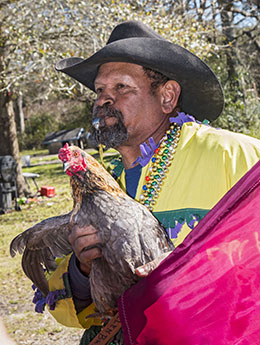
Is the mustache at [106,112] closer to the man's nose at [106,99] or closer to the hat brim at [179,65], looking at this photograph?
the man's nose at [106,99]

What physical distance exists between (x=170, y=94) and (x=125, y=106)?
35 cm

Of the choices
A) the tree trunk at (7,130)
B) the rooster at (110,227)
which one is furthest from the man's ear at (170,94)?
the tree trunk at (7,130)

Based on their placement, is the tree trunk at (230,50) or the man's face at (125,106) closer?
the man's face at (125,106)

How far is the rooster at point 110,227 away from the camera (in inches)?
79.3

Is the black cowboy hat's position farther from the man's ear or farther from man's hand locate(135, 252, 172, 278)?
man's hand locate(135, 252, 172, 278)

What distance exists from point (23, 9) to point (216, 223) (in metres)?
9.75

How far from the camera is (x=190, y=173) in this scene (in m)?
2.41

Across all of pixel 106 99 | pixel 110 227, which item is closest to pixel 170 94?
pixel 106 99

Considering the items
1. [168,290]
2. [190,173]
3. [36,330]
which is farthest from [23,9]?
[168,290]

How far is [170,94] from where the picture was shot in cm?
281

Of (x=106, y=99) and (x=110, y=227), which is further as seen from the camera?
(x=106, y=99)

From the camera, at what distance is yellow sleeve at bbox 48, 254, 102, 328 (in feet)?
7.62

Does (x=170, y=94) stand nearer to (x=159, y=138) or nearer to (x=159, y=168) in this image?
(x=159, y=138)

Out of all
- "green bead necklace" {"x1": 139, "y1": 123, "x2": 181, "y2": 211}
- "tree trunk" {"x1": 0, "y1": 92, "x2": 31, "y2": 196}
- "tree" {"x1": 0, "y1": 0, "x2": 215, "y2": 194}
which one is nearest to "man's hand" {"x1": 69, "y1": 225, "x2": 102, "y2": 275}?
"green bead necklace" {"x1": 139, "y1": 123, "x2": 181, "y2": 211}
